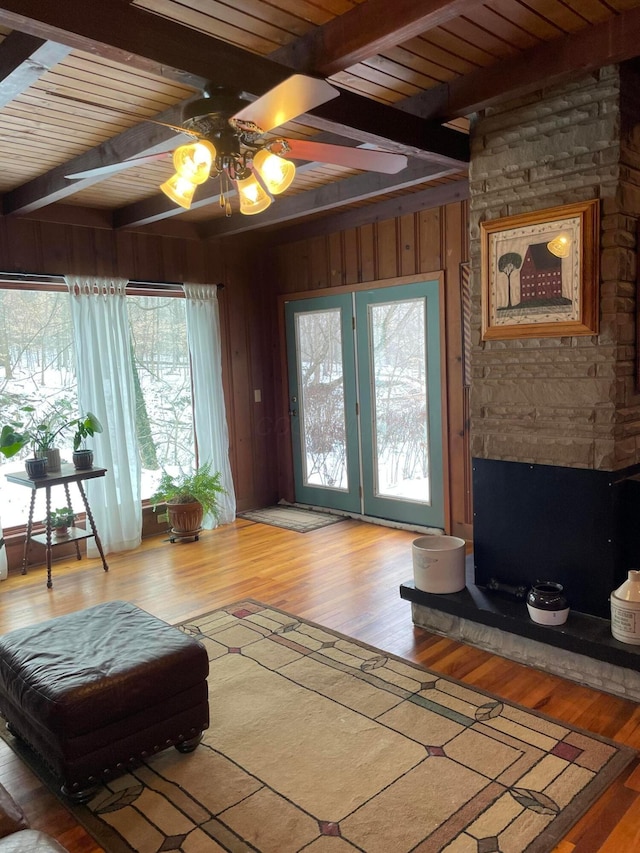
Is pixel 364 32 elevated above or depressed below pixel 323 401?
above

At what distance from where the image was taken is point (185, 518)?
17.4ft

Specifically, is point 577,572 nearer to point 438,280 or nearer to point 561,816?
point 561,816

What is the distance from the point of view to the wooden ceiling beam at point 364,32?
2.07 meters

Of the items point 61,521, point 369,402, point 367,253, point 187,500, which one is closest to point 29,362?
A: point 61,521

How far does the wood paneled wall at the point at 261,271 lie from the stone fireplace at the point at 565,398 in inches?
64.4

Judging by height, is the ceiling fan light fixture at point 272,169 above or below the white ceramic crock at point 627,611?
above

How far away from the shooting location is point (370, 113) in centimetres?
286

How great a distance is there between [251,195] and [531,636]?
2.25 m

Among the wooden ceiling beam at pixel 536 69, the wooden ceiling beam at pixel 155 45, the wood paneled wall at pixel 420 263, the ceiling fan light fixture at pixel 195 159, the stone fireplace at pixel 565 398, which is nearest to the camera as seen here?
the wooden ceiling beam at pixel 155 45

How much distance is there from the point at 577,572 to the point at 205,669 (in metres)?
1.74

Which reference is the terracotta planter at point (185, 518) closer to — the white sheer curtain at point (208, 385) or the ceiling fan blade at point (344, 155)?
the white sheer curtain at point (208, 385)

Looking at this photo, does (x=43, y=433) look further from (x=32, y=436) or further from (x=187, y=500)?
(x=187, y=500)

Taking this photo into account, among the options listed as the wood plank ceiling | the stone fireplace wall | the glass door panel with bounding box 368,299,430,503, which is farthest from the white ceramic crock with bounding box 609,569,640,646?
the glass door panel with bounding box 368,299,430,503

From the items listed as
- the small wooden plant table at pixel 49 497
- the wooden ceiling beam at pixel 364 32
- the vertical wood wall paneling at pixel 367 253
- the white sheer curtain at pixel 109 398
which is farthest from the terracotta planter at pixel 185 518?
the wooden ceiling beam at pixel 364 32
